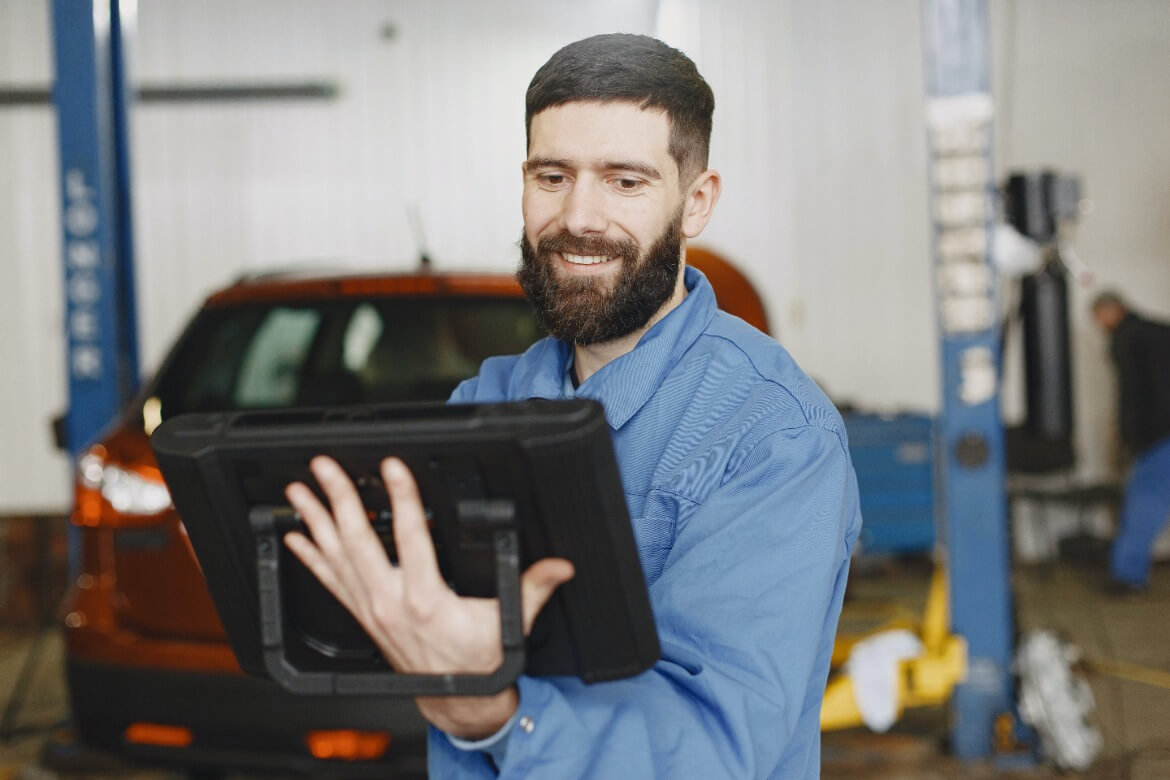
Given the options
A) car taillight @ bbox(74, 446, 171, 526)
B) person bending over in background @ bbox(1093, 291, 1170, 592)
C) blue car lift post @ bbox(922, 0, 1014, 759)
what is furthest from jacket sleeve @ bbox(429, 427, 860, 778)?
person bending over in background @ bbox(1093, 291, 1170, 592)

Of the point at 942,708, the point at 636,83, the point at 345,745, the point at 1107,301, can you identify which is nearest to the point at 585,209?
the point at 636,83

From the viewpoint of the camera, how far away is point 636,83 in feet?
3.90

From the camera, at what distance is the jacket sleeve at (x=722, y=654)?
96 centimetres

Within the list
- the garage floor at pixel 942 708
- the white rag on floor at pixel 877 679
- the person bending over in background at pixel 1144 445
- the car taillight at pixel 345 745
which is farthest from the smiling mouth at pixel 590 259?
the person bending over in background at pixel 1144 445

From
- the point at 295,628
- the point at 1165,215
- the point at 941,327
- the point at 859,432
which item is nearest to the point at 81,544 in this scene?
the point at 295,628

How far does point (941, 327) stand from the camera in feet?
12.6

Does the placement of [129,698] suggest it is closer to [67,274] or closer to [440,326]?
[440,326]

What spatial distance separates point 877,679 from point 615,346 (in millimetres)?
2640

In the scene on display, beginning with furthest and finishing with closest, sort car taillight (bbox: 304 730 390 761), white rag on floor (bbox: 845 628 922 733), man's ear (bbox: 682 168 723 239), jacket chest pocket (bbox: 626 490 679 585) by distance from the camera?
white rag on floor (bbox: 845 628 922 733)
car taillight (bbox: 304 730 390 761)
man's ear (bbox: 682 168 723 239)
jacket chest pocket (bbox: 626 490 679 585)

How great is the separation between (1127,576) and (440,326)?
5.08 meters

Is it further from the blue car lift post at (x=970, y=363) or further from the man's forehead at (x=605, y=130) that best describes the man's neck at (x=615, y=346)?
the blue car lift post at (x=970, y=363)

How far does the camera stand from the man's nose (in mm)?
1203

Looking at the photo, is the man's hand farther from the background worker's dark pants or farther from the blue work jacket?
the background worker's dark pants

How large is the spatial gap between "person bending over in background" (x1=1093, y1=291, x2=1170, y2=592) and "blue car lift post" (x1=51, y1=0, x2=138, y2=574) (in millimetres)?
5268
